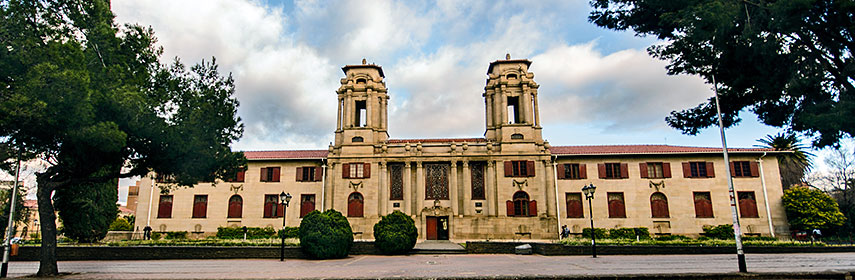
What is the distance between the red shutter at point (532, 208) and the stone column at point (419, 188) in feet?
28.0

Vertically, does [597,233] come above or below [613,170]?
below

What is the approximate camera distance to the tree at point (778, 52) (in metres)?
11.9

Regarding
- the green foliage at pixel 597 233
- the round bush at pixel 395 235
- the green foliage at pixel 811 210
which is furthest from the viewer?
the green foliage at pixel 597 233

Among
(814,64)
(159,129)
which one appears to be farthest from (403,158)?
(814,64)

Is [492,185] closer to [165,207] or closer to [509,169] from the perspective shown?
[509,169]

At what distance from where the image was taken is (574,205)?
37.5m

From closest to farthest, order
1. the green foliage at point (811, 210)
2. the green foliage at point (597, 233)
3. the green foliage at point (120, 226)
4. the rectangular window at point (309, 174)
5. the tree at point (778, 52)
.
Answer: the tree at point (778, 52) < the green foliage at point (811, 210) < the green foliage at point (597, 233) < the rectangular window at point (309, 174) < the green foliage at point (120, 226)

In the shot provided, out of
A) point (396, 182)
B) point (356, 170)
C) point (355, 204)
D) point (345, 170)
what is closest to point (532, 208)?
point (396, 182)

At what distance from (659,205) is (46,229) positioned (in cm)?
3783

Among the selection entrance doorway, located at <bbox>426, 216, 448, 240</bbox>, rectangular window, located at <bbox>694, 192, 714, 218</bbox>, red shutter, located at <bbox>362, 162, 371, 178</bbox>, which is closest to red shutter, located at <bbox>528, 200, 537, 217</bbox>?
entrance doorway, located at <bbox>426, 216, 448, 240</bbox>

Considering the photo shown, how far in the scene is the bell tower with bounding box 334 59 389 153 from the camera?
39.7m

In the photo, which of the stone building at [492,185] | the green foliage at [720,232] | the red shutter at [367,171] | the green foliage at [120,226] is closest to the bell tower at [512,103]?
the stone building at [492,185]

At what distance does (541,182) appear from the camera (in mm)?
37531

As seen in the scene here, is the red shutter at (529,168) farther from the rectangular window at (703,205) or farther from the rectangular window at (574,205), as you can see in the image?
the rectangular window at (703,205)
